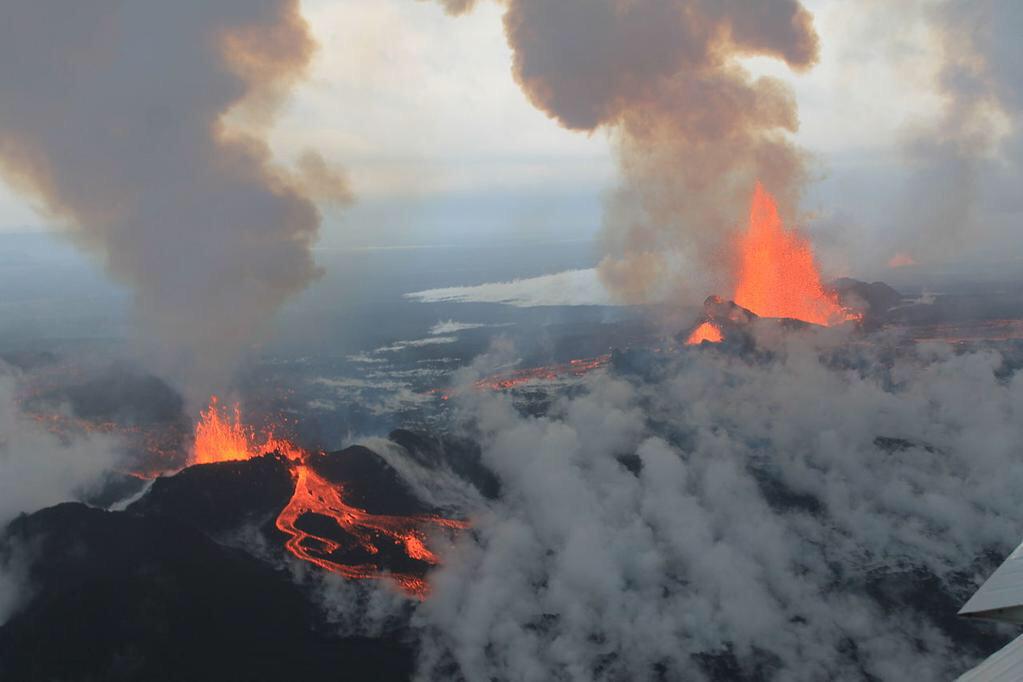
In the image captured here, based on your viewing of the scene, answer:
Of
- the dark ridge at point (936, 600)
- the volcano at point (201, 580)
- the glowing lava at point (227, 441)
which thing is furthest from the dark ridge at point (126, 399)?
the dark ridge at point (936, 600)

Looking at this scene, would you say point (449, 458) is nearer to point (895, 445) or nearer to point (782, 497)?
point (782, 497)

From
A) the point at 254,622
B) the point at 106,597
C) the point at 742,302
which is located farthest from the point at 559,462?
the point at 742,302

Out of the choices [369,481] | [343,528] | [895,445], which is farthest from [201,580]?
[895,445]

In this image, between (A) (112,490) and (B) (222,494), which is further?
(A) (112,490)

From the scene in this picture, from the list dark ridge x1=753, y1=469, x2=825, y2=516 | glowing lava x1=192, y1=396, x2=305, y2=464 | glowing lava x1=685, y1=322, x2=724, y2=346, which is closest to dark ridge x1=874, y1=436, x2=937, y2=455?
dark ridge x1=753, y1=469, x2=825, y2=516

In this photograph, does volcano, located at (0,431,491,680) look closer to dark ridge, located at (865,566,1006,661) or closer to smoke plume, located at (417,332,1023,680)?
smoke plume, located at (417,332,1023,680)

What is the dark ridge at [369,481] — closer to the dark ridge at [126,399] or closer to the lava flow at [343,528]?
the lava flow at [343,528]
